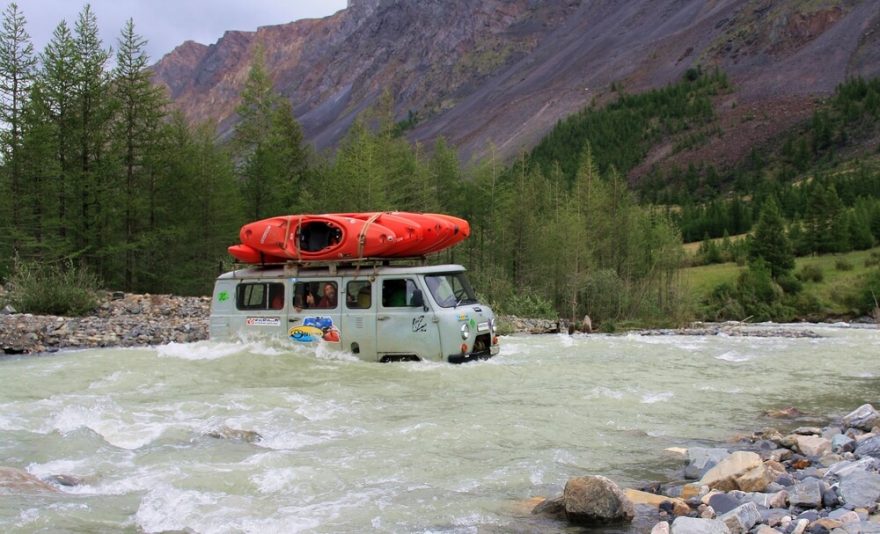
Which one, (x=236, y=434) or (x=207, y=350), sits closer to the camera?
(x=236, y=434)

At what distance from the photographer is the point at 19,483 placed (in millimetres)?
6613

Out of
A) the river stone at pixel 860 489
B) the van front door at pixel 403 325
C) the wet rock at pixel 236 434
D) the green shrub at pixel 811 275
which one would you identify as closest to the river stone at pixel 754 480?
the river stone at pixel 860 489

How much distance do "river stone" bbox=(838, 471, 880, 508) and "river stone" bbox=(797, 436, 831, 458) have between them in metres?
1.59

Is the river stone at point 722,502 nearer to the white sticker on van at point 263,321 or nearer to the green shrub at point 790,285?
the white sticker on van at point 263,321

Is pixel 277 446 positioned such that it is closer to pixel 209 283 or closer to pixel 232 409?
pixel 232 409

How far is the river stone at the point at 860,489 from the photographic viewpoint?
5.72m

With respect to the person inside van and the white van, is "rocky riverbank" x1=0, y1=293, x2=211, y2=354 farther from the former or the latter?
the person inside van

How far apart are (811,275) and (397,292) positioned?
4580cm

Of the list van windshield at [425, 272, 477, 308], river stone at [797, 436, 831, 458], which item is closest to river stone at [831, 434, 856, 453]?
river stone at [797, 436, 831, 458]

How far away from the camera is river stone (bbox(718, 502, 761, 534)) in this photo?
5.42 metres

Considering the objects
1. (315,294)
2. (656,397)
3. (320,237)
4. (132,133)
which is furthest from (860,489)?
(132,133)

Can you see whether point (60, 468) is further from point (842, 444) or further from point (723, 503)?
point (842, 444)

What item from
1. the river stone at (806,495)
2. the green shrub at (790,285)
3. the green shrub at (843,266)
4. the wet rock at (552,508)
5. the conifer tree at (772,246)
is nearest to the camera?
the river stone at (806,495)

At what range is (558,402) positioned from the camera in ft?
36.8
